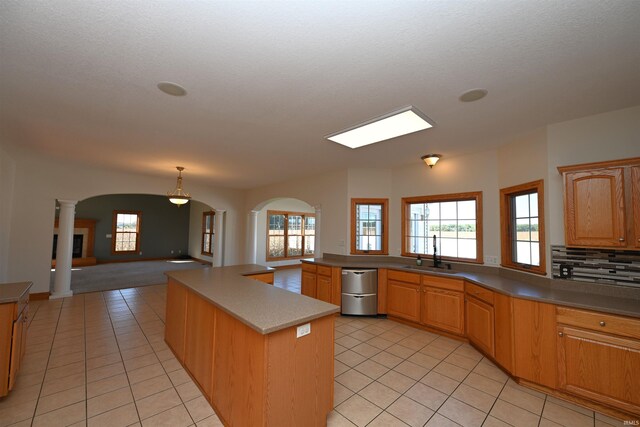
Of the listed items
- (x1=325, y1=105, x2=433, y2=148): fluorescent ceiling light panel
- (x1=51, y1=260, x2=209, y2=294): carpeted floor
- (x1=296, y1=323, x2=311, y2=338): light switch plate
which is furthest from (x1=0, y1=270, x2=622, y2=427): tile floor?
(x1=51, y1=260, x2=209, y2=294): carpeted floor

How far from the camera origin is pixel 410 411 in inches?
83.4

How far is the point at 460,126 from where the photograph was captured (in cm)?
290

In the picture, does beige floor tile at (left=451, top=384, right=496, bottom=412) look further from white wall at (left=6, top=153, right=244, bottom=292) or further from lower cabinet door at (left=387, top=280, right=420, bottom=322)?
white wall at (left=6, top=153, right=244, bottom=292)

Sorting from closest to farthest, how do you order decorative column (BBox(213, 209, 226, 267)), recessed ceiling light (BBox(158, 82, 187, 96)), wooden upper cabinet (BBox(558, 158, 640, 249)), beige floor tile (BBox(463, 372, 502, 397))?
recessed ceiling light (BBox(158, 82, 187, 96)) → wooden upper cabinet (BBox(558, 158, 640, 249)) → beige floor tile (BBox(463, 372, 502, 397)) → decorative column (BBox(213, 209, 226, 267))

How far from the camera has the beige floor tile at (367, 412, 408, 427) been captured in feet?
6.44

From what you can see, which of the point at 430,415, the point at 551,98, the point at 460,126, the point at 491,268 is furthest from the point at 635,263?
the point at 430,415

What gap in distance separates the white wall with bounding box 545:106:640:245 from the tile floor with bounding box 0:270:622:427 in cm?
163

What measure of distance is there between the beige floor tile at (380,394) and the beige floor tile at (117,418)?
1784 millimetres

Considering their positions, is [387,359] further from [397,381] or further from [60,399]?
[60,399]

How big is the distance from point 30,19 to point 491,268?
4.83 metres

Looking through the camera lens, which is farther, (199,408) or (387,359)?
(387,359)

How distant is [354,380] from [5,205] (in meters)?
6.02

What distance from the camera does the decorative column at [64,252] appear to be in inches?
199

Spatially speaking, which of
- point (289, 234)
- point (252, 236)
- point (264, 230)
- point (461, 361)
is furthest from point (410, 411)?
point (289, 234)
